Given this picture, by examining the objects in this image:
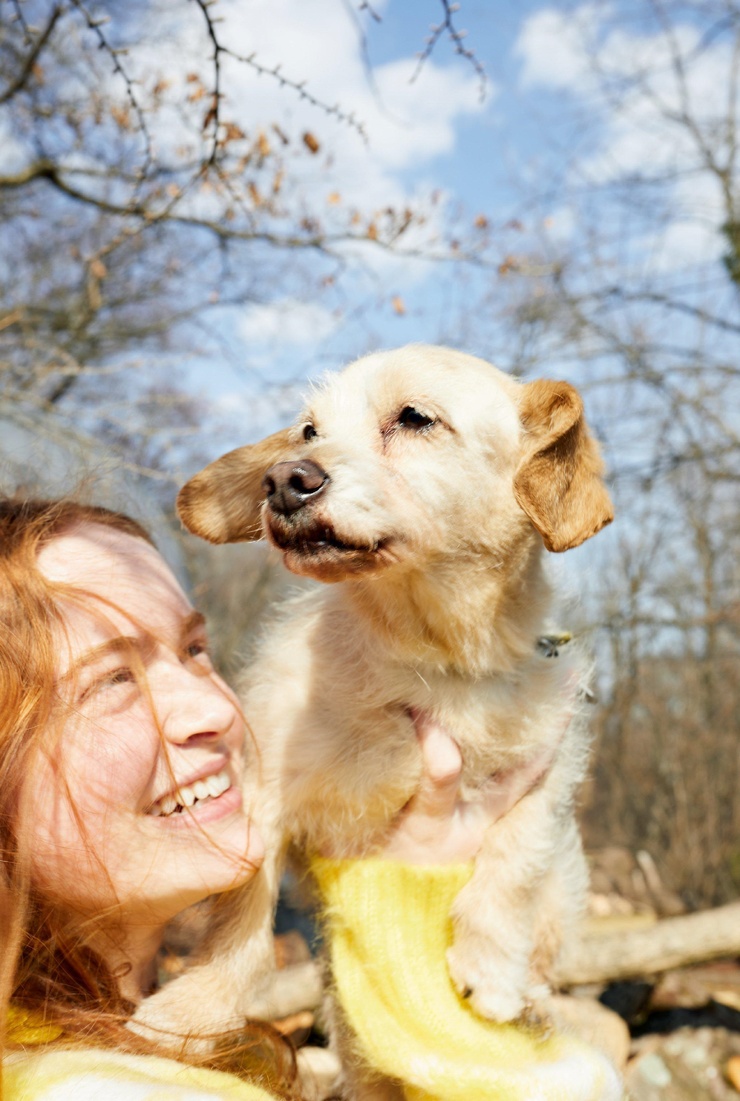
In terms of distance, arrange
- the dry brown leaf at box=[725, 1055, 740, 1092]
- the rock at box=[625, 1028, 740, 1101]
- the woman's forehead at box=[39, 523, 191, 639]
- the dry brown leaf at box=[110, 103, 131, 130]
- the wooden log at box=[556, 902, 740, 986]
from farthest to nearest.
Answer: the wooden log at box=[556, 902, 740, 986]
the dry brown leaf at box=[725, 1055, 740, 1092]
the rock at box=[625, 1028, 740, 1101]
the dry brown leaf at box=[110, 103, 131, 130]
the woman's forehead at box=[39, 523, 191, 639]

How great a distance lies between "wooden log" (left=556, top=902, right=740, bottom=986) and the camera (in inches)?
195

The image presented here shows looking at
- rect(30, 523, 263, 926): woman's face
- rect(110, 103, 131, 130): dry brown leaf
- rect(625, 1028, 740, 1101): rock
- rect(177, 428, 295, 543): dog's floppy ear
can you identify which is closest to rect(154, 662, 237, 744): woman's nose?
rect(30, 523, 263, 926): woman's face

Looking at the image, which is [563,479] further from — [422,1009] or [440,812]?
[422,1009]

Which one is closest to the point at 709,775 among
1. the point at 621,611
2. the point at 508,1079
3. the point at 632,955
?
the point at 621,611

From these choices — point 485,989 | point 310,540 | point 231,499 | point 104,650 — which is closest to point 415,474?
point 310,540

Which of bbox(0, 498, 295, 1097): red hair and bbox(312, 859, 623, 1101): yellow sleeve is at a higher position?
bbox(0, 498, 295, 1097): red hair

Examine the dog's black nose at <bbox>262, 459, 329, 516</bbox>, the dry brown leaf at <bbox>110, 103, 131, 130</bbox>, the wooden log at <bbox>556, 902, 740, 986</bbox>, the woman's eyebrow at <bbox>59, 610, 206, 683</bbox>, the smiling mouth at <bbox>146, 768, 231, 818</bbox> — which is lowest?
the wooden log at <bbox>556, 902, 740, 986</bbox>

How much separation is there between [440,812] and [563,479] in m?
0.95

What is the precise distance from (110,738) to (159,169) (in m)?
4.17

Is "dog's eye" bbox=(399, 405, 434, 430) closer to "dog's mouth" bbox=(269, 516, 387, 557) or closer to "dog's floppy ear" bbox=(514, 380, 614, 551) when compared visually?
"dog's floppy ear" bbox=(514, 380, 614, 551)

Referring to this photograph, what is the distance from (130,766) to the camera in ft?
5.58

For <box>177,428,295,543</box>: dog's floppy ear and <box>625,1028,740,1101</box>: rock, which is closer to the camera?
<box>177,428,295,543</box>: dog's floppy ear

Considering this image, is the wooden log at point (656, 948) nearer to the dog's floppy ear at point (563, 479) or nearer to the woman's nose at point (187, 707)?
the dog's floppy ear at point (563, 479)

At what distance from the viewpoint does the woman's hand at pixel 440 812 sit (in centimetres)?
222
